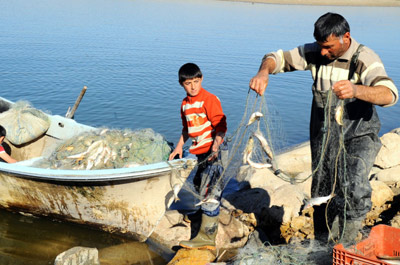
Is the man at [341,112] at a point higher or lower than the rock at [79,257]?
higher

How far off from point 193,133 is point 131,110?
8274 millimetres

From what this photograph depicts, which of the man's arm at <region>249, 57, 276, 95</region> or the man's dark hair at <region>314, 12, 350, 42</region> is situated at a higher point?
the man's dark hair at <region>314, 12, 350, 42</region>

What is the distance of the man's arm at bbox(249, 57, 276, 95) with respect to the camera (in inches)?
160

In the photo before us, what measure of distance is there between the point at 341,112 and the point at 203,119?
1.91 metres

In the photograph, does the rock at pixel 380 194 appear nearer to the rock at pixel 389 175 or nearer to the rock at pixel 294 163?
the rock at pixel 389 175

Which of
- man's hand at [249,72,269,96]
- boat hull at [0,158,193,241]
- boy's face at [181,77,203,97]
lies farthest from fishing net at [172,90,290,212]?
boy's face at [181,77,203,97]

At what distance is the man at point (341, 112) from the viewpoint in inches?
158

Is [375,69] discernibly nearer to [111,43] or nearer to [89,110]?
[89,110]

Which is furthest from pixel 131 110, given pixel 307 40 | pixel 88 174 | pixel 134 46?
pixel 307 40

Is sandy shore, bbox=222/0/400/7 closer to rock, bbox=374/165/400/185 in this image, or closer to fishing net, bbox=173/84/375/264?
rock, bbox=374/165/400/185

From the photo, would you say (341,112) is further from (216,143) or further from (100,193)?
(100,193)

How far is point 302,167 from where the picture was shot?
29.4ft

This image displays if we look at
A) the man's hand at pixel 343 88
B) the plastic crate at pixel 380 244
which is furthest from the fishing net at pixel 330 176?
the man's hand at pixel 343 88

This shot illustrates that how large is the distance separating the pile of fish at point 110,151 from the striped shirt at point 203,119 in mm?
1092
